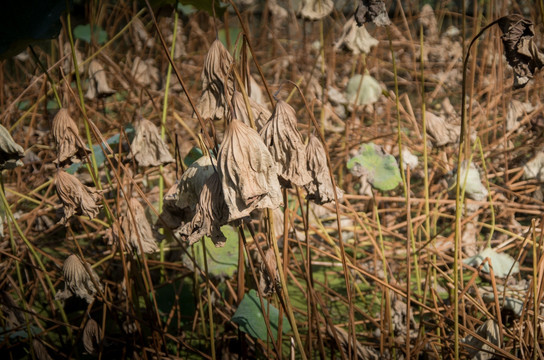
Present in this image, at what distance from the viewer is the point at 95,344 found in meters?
1.02

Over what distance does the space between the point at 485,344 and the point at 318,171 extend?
54 cm

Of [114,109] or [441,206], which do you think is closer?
[441,206]

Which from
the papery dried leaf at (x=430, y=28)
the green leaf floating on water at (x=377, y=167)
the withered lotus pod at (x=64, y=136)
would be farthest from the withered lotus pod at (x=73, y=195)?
the papery dried leaf at (x=430, y=28)

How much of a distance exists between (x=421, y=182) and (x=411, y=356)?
3.55 ft

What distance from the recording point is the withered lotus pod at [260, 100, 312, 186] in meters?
0.69

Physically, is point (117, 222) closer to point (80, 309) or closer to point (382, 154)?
point (80, 309)

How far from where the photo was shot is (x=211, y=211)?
0.66 metres

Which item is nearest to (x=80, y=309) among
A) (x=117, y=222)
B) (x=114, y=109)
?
(x=117, y=222)

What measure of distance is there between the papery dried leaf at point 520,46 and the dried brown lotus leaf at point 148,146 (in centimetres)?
66

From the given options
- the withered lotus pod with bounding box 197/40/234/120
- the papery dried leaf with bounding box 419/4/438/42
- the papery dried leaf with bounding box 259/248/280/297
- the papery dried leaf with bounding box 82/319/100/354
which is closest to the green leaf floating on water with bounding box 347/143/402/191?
the papery dried leaf with bounding box 259/248/280/297

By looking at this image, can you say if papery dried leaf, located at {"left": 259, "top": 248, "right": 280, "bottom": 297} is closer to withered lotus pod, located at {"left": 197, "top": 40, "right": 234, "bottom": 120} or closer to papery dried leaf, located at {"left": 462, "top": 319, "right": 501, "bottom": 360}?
withered lotus pod, located at {"left": 197, "top": 40, "right": 234, "bottom": 120}

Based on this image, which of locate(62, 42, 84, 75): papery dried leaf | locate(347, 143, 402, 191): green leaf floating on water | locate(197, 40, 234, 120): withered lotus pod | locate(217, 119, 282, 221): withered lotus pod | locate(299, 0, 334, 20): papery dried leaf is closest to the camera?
locate(217, 119, 282, 221): withered lotus pod

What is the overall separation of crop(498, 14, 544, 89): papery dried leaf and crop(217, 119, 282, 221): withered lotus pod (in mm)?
362

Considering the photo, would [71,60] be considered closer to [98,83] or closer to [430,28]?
[98,83]
